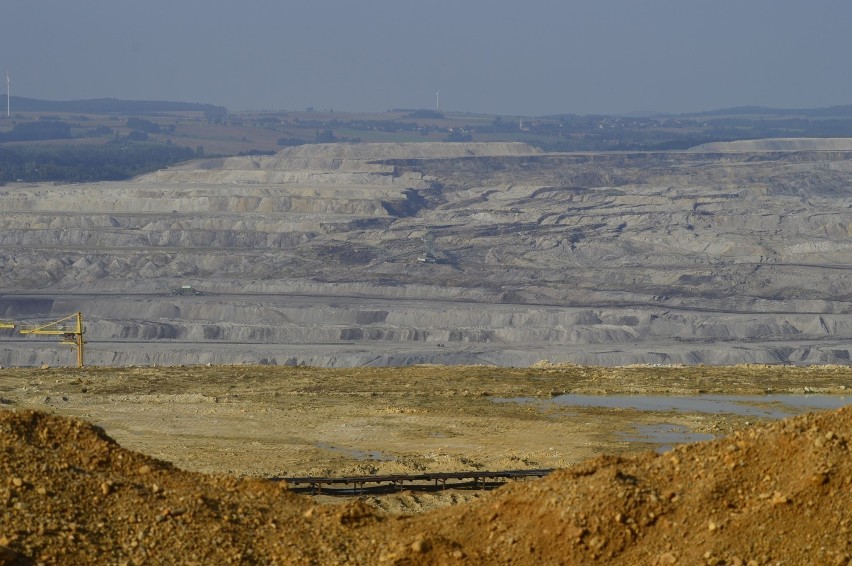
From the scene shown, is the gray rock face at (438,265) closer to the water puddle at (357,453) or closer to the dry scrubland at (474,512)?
the water puddle at (357,453)

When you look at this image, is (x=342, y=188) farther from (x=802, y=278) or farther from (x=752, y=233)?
(x=802, y=278)

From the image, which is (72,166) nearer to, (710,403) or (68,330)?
(68,330)

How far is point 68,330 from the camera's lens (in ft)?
197

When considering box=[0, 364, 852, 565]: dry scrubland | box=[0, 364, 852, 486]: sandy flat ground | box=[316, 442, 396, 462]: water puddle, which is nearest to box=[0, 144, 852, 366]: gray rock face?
box=[0, 364, 852, 486]: sandy flat ground

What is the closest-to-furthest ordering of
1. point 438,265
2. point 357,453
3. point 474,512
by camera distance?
point 474,512
point 357,453
point 438,265

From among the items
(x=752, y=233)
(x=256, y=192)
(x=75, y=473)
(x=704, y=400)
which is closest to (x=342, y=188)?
(x=256, y=192)

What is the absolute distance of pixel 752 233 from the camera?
346ft

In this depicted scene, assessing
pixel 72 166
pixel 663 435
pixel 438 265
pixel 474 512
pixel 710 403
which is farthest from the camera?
pixel 72 166

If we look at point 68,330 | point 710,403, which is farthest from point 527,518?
point 68,330

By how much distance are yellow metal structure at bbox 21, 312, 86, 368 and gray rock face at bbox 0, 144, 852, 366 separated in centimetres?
120

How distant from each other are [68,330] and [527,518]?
5016 cm

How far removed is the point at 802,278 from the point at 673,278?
8.25 meters

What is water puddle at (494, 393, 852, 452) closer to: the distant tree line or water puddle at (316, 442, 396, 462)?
water puddle at (316, 442, 396, 462)

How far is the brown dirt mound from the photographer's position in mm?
12109
